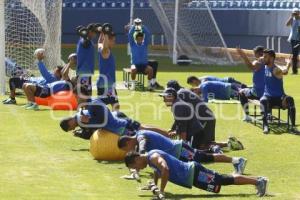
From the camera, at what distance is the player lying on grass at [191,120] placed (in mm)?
14891

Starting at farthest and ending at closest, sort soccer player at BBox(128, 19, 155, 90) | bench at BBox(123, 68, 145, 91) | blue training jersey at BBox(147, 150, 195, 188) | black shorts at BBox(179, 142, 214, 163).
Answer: bench at BBox(123, 68, 145, 91) → soccer player at BBox(128, 19, 155, 90) → black shorts at BBox(179, 142, 214, 163) → blue training jersey at BBox(147, 150, 195, 188)

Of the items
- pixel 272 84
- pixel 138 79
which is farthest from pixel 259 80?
pixel 138 79

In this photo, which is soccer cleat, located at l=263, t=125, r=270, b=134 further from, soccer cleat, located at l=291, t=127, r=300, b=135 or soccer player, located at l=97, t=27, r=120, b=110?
soccer player, located at l=97, t=27, r=120, b=110

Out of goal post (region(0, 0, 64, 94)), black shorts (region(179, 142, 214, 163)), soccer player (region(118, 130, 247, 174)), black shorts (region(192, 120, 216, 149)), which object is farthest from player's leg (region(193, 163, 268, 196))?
goal post (region(0, 0, 64, 94))

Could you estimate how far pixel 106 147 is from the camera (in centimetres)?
1512

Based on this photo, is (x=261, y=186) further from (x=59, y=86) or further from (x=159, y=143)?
(x=59, y=86)

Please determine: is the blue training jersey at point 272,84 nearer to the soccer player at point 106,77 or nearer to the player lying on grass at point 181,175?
the soccer player at point 106,77

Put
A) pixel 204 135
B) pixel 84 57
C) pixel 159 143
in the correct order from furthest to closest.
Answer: pixel 84 57 < pixel 204 135 < pixel 159 143

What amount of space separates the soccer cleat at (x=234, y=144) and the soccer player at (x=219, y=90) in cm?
428

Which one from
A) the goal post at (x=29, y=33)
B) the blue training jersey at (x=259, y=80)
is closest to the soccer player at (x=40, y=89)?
the goal post at (x=29, y=33)

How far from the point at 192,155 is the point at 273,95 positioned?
199 inches

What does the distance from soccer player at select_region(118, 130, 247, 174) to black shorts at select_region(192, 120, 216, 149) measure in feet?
4.25

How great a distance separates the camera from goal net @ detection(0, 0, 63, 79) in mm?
24953

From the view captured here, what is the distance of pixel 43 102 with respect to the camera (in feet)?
71.9
